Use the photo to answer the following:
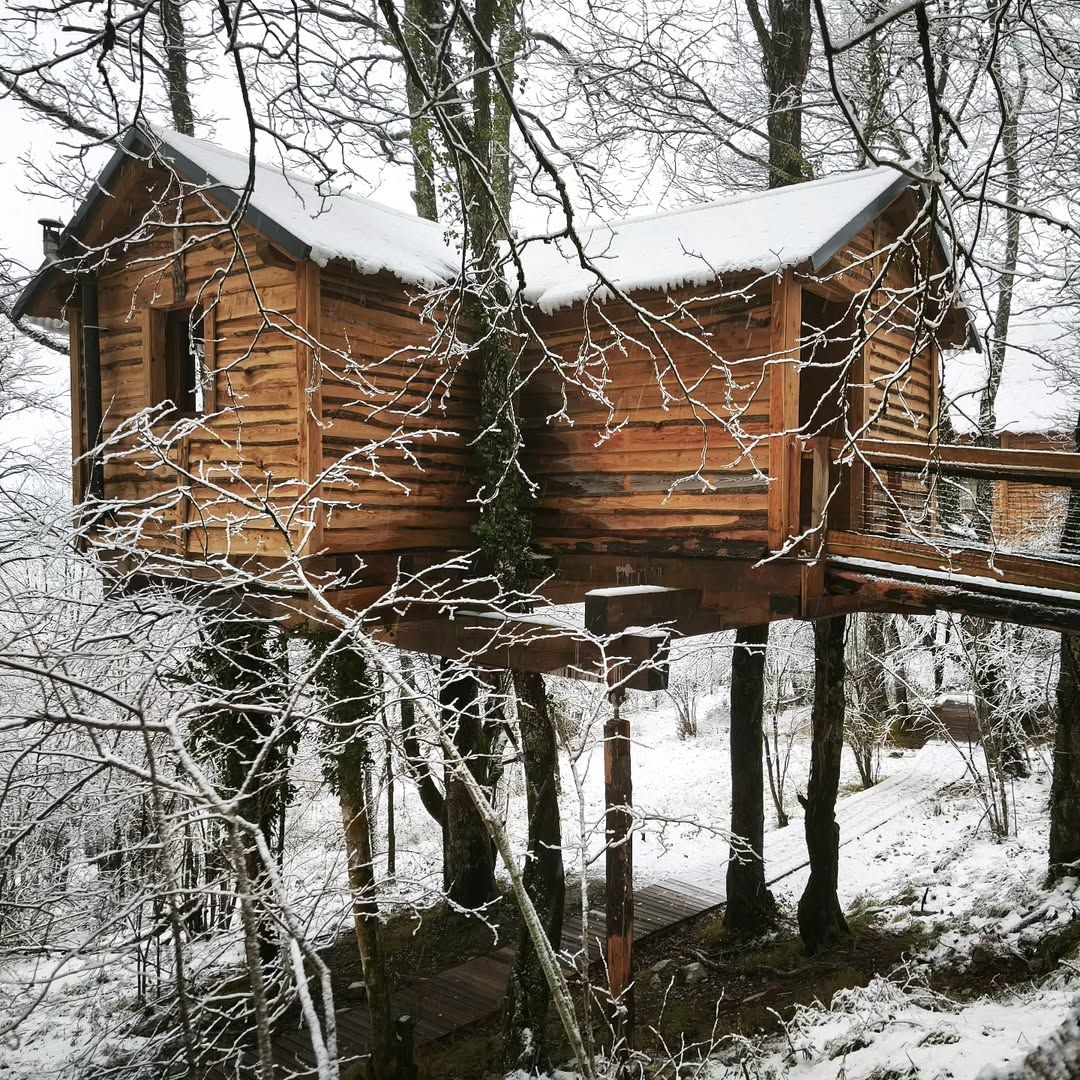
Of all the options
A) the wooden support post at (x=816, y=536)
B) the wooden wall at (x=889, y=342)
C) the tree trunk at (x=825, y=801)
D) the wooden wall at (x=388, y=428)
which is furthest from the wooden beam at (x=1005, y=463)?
the tree trunk at (x=825, y=801)

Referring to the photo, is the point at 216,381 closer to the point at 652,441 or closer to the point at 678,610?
the point at 652,441

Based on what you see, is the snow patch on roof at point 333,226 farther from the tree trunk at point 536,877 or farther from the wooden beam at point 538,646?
the tree trunk at point 536,877

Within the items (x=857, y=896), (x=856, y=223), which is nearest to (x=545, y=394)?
(x=856, y=223)

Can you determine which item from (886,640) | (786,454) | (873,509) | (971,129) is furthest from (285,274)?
(886,640)

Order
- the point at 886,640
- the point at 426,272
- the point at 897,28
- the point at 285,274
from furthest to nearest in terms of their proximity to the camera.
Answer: the point at 886,640 → the point at 897,28 → the point at 426,272 → the point at 285,274

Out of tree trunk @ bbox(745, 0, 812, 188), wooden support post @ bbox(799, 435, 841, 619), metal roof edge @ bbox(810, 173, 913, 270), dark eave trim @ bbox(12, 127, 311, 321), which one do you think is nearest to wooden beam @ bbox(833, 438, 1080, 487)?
wooden support post @ bbox(799, 435, 841, 619)

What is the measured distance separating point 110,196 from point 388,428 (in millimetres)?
3182

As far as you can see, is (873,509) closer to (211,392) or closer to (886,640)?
(211,392)

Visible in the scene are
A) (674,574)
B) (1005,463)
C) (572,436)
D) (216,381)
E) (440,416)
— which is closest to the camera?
(1005,463)

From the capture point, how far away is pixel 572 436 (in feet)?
27.0

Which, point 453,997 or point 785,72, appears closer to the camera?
point 453,997

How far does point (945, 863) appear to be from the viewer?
1130 cm

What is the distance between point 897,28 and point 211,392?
311 inches

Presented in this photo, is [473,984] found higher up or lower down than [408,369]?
lower down
